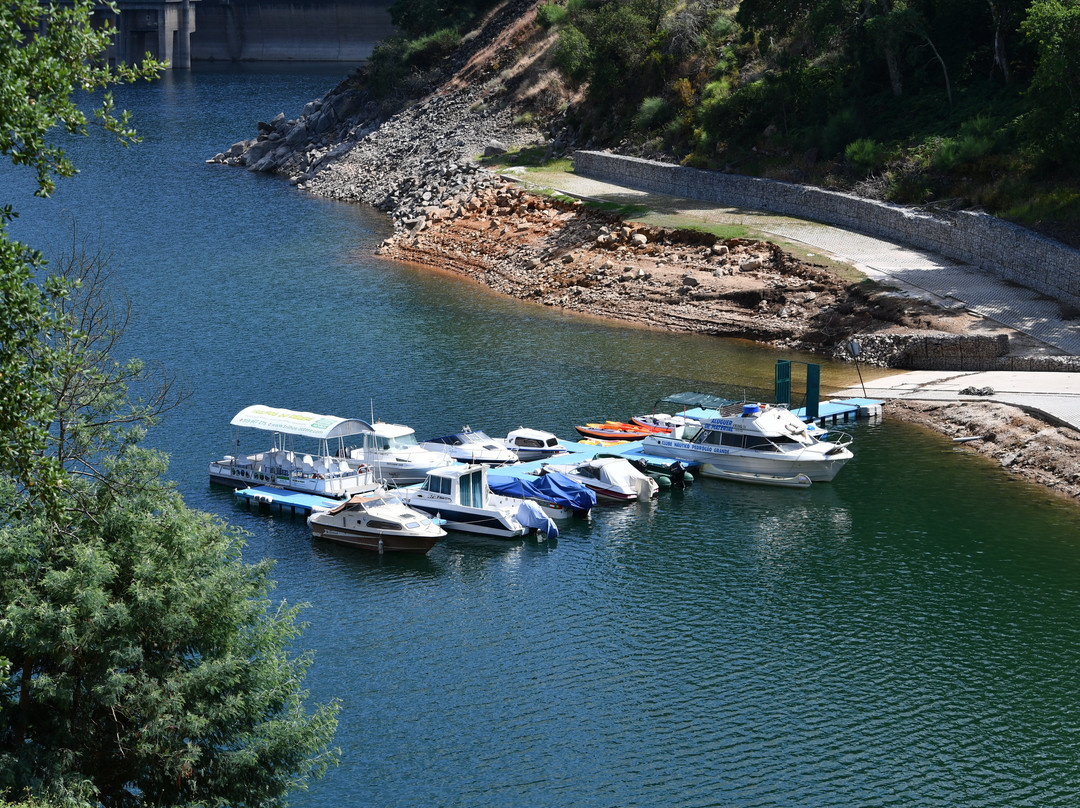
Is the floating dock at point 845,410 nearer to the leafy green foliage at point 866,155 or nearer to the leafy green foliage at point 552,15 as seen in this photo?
the leafy green foliage at point 866,155

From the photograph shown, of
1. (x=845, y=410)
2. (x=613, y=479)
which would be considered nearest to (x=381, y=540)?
(x=613, y=479)

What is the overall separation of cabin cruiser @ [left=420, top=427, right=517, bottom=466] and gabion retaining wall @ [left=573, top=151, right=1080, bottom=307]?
90.5 ft

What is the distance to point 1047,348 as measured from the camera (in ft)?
176

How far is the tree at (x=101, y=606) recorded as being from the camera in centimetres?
1775

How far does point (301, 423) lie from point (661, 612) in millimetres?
17105

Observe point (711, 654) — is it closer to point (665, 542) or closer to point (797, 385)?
point (665, 542)

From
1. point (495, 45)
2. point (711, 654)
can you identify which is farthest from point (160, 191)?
point (711, 654)

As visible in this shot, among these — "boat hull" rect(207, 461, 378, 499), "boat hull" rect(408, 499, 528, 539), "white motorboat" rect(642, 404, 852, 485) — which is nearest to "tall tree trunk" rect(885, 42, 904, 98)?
"white motorboat" rect(642, 404, 852, 485)

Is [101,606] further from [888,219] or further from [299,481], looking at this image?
[888,219]

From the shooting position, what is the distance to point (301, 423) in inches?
1842

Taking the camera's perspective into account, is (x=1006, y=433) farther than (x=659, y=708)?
Yes

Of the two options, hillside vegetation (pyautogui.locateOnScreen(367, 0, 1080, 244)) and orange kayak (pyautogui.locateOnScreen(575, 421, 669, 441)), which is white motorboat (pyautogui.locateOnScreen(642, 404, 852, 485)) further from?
hillside vegetation (pyautogui.locateOnScreen(367, 0, 1080, 244))

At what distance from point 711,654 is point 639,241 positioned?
43059 mm

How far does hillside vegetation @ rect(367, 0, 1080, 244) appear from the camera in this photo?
61.5 metres
